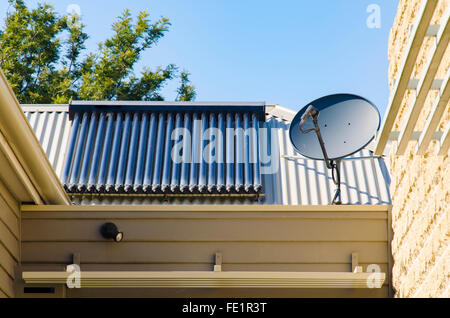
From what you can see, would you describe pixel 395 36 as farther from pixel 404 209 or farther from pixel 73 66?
pixel 73 66

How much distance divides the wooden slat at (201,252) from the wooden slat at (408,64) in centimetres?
163

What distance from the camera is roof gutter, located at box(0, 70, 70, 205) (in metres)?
4.89

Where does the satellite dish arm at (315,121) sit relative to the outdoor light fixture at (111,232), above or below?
above

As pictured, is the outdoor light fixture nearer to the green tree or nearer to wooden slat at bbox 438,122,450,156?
wooden slat at bbox 438,122,450,156

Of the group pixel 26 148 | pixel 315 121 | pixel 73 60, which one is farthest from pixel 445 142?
pixel 73 60

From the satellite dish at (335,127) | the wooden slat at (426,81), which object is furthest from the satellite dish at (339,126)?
the wooden slat at (426,81)

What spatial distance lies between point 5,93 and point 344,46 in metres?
6.45

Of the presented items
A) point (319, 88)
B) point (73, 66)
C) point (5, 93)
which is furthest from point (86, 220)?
point (73, 66)

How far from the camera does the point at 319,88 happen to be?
16562mm

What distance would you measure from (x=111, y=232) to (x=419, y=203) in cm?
248

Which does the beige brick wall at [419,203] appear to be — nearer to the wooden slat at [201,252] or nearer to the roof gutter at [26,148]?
the wooden slat at [201,252]

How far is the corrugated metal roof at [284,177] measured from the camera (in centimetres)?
787

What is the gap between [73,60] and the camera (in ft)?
65.6

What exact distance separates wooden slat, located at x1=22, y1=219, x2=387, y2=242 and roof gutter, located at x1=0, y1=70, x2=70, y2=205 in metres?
0.29
